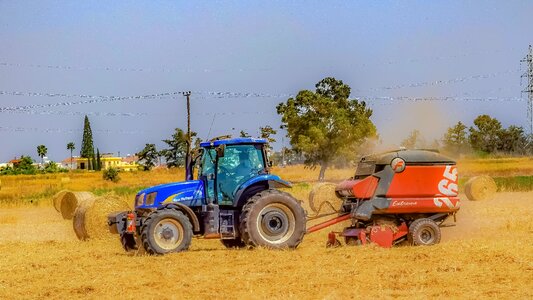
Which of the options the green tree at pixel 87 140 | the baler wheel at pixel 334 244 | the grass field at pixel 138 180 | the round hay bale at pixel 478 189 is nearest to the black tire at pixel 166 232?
the baler wheel at pixel 334 244

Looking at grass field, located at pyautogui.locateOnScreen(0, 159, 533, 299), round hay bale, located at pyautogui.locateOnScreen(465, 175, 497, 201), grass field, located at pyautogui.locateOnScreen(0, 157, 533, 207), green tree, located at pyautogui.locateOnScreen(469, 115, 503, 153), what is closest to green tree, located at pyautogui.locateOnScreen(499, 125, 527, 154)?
green tree, located at pyautogui.locateOnScreen(469, 115, 503, 153)

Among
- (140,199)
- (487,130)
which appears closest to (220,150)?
(140,199)

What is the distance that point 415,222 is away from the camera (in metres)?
18.3

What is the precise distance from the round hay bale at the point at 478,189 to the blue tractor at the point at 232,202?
2372cm

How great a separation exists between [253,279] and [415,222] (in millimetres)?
5990

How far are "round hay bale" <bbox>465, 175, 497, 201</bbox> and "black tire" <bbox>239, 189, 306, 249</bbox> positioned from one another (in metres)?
23.7

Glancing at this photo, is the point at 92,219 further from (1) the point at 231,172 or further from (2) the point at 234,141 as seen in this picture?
(2) the point at 234,141

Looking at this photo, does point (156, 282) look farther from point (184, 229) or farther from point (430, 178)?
point (430, 178)

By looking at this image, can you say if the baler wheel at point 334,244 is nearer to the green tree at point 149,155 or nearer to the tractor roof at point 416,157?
the tractor roof at point 416,157

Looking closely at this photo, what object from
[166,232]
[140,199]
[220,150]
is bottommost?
[166,232]

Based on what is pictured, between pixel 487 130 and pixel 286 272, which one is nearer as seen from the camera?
pixel 286 272

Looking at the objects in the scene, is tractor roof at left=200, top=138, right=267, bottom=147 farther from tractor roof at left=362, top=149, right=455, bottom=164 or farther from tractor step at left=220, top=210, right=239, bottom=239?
tractor roof at left=362, top=149, right=455, bottom=164

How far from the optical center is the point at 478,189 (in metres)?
40.2

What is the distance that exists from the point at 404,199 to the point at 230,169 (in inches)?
149
